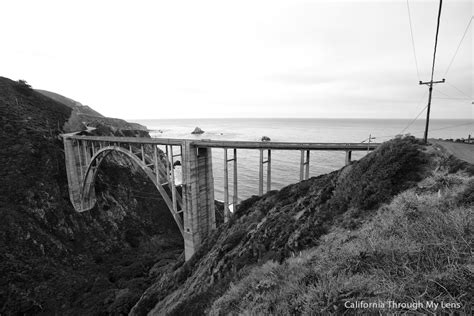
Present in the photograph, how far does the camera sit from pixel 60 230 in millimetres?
25781

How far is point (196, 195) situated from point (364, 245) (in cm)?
1694

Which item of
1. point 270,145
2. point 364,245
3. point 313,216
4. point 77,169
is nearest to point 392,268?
point 364,245

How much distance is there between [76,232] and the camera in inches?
1079

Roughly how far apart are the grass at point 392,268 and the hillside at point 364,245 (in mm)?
19

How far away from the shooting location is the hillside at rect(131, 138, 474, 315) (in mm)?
3250

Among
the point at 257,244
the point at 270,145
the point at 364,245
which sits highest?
the point at 270,145

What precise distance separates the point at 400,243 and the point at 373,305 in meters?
1.97

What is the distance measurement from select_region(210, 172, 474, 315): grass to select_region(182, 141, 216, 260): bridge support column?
46.7 ft


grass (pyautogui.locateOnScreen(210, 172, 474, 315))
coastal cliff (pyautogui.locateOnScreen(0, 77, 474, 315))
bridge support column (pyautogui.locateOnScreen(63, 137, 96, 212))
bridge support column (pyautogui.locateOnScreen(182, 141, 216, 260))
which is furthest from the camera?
bridge support column (pyautogui.locateOnScreen(63, 137, 96, 212))

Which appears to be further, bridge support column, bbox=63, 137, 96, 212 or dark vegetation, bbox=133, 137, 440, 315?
bridge support column, bbox=63, 137, 96, 212

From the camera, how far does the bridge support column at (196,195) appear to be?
64.1 feet

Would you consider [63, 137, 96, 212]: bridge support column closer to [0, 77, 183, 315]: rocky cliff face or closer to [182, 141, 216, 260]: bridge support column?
[0, 77, 183, 315]: rocky cliff face

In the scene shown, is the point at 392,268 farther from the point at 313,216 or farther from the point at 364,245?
the point at 313,216

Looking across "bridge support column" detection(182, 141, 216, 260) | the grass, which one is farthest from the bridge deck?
the grass
